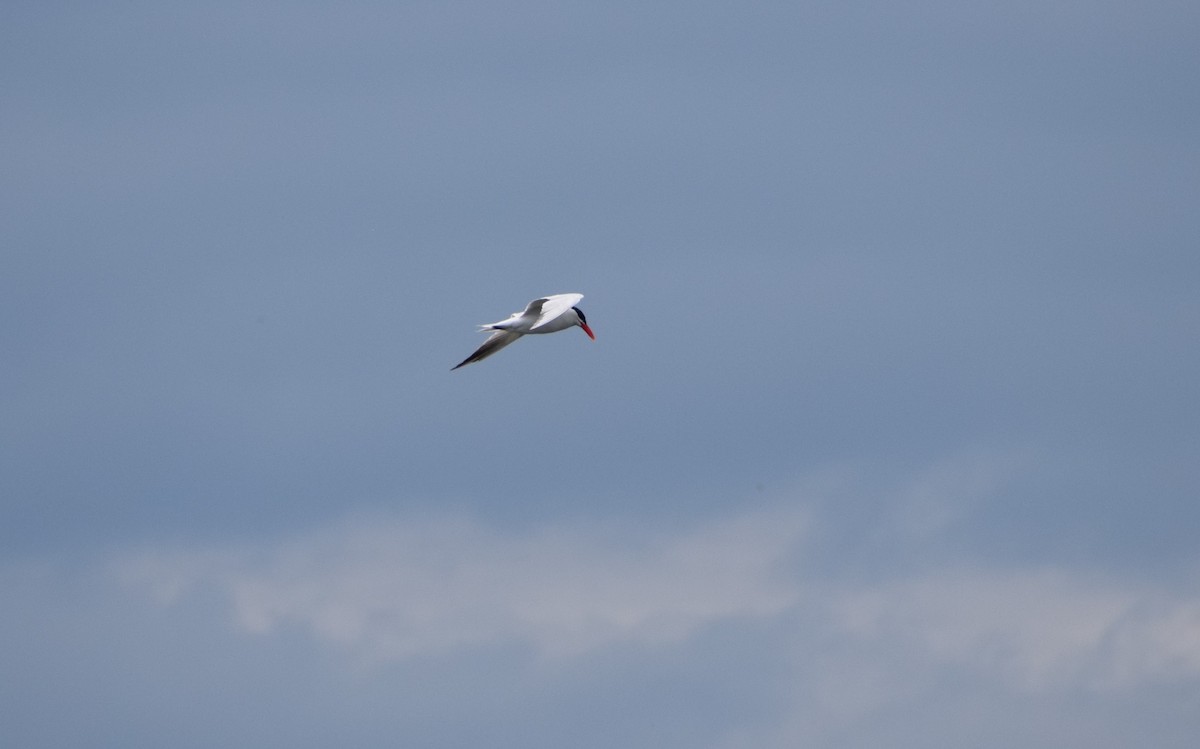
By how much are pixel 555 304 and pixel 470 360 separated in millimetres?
3481

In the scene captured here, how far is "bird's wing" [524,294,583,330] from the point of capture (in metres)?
53.9

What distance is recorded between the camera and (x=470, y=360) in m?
57.4

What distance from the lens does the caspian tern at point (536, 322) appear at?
53812 millimetres

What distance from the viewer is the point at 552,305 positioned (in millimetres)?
55500

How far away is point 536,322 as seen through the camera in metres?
54.6

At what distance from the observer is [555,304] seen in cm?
5553

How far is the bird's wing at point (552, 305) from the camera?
53.9 metres

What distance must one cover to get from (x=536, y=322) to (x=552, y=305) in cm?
114

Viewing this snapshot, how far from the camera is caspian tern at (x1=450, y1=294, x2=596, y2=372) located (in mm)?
53812
